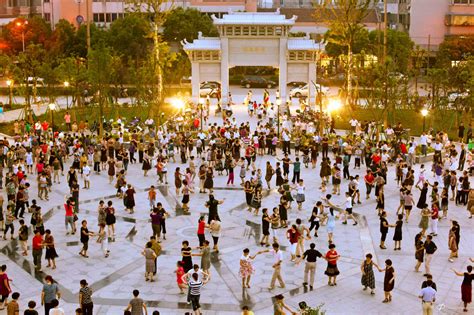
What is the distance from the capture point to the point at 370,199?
1050 inches

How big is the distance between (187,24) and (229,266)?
57.9m

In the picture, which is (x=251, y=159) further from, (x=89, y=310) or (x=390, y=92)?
(x=89, y=310)

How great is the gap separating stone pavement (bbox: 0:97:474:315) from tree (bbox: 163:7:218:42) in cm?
5018

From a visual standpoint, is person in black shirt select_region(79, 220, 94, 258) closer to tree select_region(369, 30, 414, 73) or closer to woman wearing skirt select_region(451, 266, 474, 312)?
woman wearing skirt select_region(451, 266, 474, 312)

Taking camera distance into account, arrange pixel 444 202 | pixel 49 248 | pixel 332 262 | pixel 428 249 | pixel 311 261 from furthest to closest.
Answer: pixel 444 202
pixel 49 248
pixel 428 249
pixel 332 262
pixel 311 261

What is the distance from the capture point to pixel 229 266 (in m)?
19.6

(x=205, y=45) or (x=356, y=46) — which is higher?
(x=356, y=46)

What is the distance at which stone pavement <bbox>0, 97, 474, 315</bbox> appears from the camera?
1722 centimetres

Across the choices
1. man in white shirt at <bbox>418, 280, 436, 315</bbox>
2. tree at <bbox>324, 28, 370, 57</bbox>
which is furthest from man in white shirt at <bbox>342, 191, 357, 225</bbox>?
tree at <bbox>324, 28, 370, 57</bbox>

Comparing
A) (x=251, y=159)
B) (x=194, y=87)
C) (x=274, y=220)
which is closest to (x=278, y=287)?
(x=274, y=220)

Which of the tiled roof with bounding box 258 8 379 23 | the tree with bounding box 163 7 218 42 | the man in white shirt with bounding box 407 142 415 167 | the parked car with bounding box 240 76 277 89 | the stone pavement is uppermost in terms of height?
the tiled roof with bounding box 258 8 379 23

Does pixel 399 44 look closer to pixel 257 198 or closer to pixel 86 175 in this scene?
pixel 86 175

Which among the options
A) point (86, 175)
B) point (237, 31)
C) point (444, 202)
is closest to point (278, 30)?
point (237, 31)

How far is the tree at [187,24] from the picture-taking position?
244 ft
